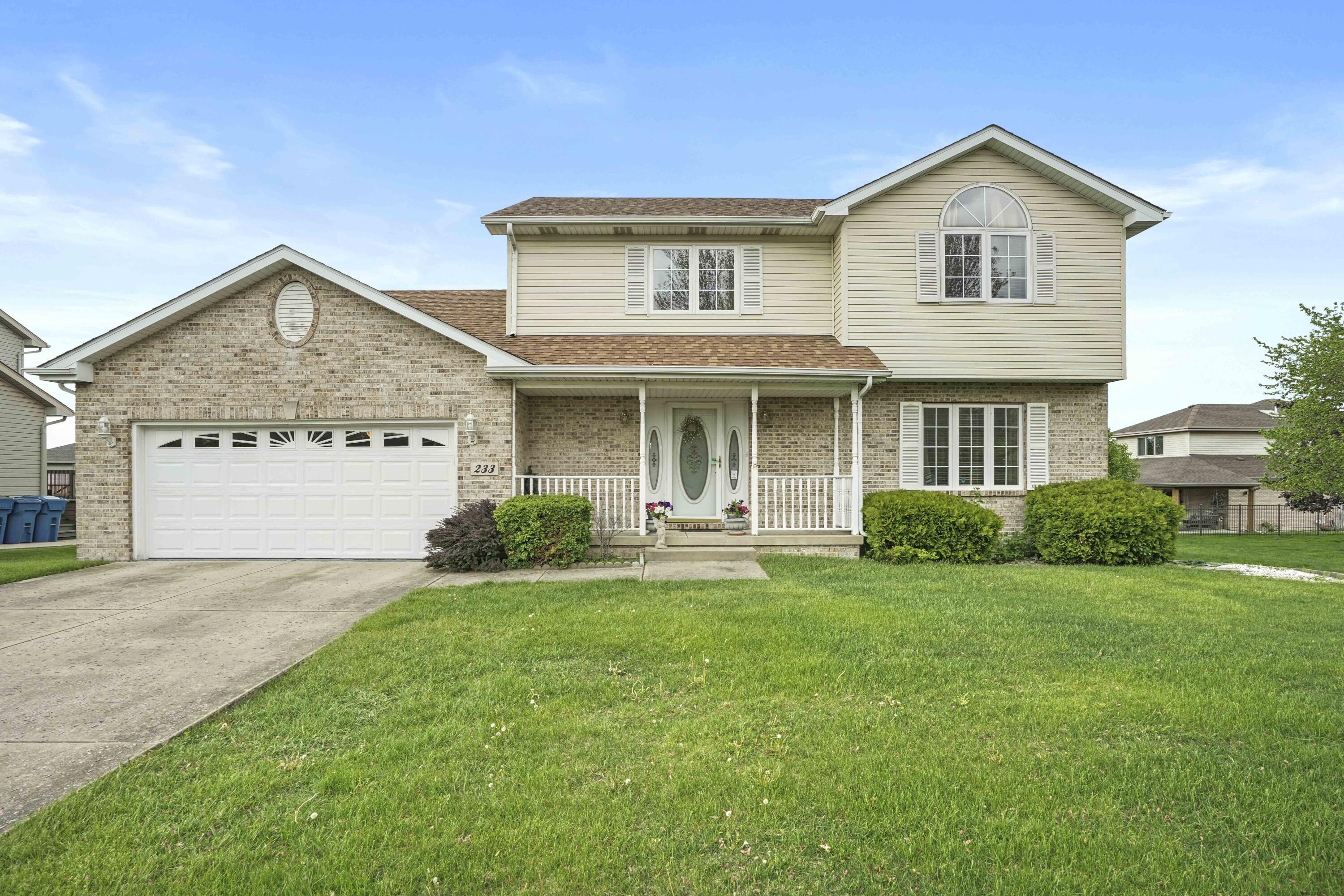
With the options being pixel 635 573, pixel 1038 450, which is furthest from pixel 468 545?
pixel 1038 450

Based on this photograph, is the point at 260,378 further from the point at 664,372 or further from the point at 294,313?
the point at 664,372

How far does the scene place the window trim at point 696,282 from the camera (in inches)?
511

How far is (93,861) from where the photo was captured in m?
2.72

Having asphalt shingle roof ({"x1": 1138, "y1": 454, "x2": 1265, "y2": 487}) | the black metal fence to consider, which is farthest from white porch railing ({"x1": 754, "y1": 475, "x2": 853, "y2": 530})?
asphalt shingle roof ({"x1": 1138, "y1": 454, "x2": 1265, "y2": 487})

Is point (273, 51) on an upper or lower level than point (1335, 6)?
upper

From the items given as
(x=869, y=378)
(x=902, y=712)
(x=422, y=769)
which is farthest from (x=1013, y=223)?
(x=422, y=769)

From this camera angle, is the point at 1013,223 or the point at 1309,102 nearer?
the point at 1013,223

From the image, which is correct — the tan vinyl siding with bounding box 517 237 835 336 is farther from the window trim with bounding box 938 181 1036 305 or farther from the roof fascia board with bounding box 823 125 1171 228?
the window trim with bounding box 938 181 1036 305

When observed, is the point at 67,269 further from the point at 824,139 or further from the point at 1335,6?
the point at 1335,6

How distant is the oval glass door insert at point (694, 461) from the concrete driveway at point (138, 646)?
16.2ft

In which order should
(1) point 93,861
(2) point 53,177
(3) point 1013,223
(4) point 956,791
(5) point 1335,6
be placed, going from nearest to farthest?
1. (1) point 93,861
2. (4) point 956,791
3. (5) point 1335,6
4. (3) point 1013,223
5. (2) point 53,177

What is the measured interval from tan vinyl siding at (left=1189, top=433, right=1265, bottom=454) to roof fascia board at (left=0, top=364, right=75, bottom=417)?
4679 centimetres

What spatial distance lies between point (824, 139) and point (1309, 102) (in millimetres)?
9755

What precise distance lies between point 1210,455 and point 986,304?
3076 cm
